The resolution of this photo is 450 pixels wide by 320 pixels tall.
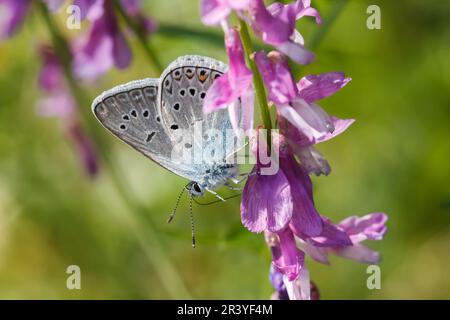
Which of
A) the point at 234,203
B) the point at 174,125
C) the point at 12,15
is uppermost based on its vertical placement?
the point at 12,15

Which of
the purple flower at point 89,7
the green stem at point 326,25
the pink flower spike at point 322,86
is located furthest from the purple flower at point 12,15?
the pink flower spike at point 322,86

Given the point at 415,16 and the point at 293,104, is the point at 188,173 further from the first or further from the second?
the point at 415,16

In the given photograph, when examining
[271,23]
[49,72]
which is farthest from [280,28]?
[49,72]

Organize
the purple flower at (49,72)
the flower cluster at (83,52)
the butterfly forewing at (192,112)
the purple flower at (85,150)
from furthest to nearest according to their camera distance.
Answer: the purple flower at (85,150) < the purple flower at (49,72) < the flower cluster at (83,52) < the butterfly forewing at (192,112)

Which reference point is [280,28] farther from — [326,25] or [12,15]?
[12,15]

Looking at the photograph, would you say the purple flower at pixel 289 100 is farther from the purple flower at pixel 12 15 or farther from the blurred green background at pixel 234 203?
the purple flower at pixel 12 15
